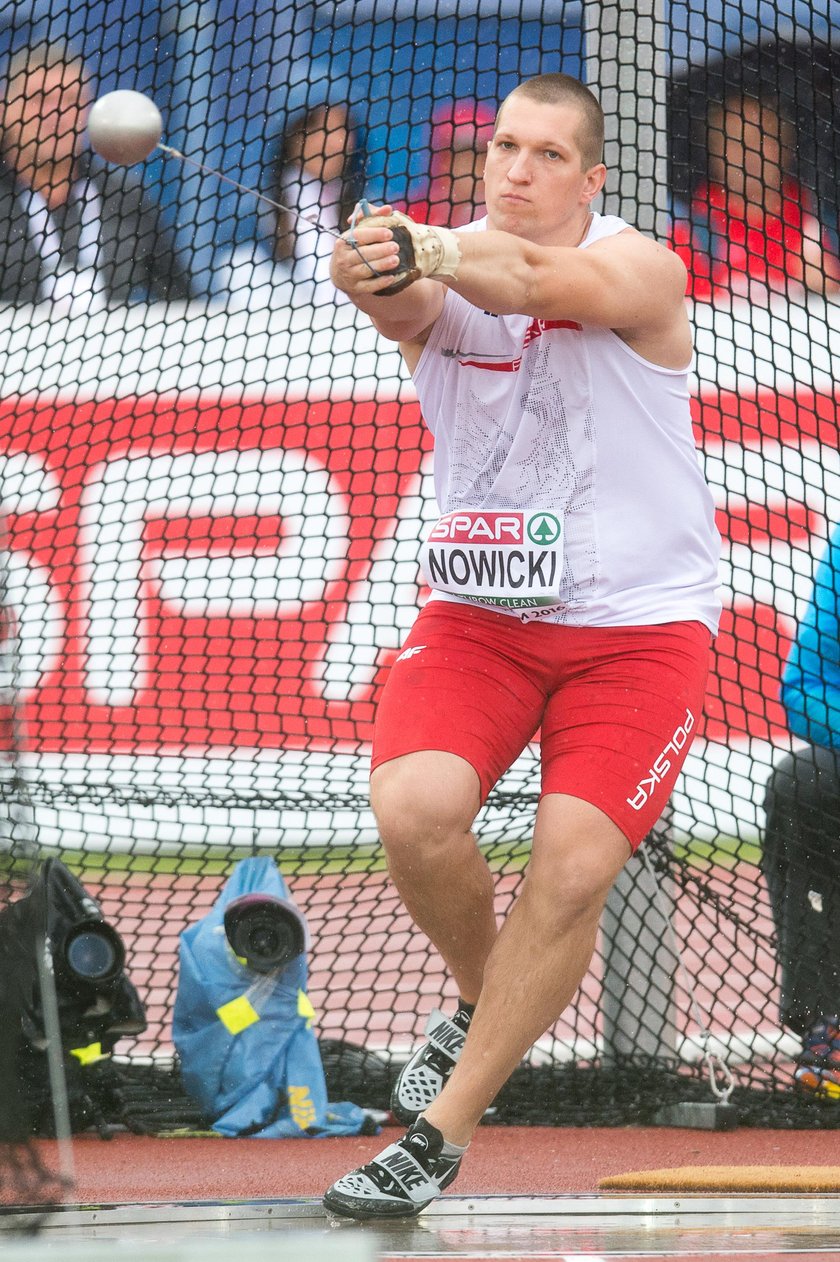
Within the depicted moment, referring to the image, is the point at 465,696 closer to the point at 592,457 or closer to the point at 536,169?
the point at 592,457

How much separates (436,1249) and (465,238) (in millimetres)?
1825

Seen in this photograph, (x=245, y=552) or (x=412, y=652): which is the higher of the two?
(x=245, y=552)

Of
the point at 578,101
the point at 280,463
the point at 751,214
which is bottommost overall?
the point at 578,101

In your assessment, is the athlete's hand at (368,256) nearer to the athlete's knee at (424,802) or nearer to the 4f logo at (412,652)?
the 4f logo at (412,652)

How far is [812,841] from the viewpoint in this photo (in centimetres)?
504

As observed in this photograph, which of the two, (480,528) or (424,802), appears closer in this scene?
(424,802)

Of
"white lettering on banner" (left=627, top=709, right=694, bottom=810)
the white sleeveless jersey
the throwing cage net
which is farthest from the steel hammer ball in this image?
the throwing cage net

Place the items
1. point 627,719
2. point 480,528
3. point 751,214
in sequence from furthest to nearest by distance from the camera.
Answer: point 751,214 → point 480,528 → point 627,719

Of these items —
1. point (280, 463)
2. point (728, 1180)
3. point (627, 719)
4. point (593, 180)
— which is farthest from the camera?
point (280, 463)

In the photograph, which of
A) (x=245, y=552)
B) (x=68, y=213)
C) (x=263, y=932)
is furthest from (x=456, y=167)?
(x=263, y=932)

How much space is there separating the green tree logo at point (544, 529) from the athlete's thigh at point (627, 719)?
0.65 feet

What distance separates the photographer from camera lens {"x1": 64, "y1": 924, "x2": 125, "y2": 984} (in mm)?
4445

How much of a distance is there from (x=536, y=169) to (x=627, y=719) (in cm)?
112

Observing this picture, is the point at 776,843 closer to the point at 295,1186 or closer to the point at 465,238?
the point at 295,1186
